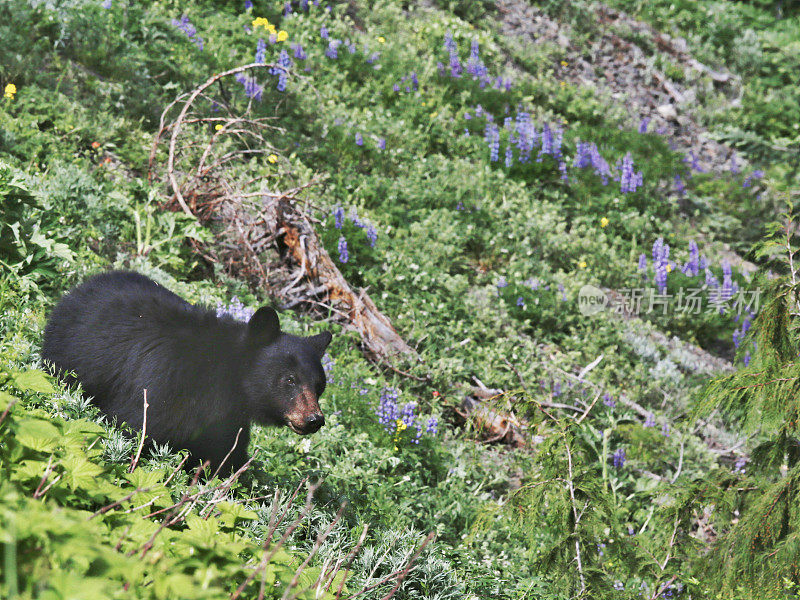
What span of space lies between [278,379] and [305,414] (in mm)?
224

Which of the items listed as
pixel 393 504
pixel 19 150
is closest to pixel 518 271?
pixel 393 504

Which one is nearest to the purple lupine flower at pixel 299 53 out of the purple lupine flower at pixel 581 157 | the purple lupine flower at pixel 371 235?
the purple lupine flower at pixel 371 235

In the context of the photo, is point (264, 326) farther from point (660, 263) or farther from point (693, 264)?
point (693, 264)

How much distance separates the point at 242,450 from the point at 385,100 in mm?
6907

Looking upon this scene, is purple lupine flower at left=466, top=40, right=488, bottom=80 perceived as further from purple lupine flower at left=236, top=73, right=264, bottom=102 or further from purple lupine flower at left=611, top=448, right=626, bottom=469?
purple lupine flower at left=611, top=448, right=626, bottom=469

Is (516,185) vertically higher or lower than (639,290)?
higher

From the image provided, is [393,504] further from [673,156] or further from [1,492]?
[673,156]

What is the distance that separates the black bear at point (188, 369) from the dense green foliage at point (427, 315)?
0.21m

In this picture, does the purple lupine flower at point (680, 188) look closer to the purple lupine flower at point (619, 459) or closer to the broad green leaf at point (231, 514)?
the purple lupine flower at point (619, 459)

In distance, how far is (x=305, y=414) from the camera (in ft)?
11.4

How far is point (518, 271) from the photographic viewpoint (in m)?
7.96

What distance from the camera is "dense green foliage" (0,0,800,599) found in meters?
2.57

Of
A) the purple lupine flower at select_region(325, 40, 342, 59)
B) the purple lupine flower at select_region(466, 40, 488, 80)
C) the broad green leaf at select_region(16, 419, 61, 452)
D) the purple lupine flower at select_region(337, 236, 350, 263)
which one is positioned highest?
the purple lupine flower at select_region(466, 40, 488, 80)

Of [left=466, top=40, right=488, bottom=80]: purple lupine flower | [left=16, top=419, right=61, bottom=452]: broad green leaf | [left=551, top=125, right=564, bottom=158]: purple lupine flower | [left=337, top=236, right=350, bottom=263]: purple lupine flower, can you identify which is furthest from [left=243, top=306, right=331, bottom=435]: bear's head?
[left=466, top=40, right=488, bottom=80]: purple lupine flower
